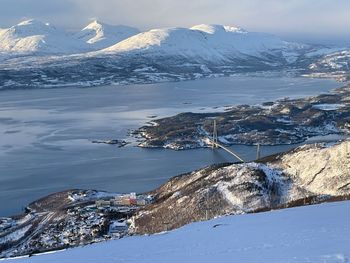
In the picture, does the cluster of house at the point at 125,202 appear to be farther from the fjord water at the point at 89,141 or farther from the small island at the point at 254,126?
the small island at the point at 254,126

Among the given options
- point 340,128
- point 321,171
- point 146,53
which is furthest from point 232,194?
point 146,53

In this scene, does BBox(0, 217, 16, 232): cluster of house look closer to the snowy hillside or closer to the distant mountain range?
the snowy hillside

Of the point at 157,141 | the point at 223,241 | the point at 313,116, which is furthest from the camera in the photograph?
the point at 313,116

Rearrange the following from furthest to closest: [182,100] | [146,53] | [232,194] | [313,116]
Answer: [146,53], [182,100], [313,116], [232,194]

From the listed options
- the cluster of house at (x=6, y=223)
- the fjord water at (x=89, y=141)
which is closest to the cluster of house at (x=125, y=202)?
the cluster of house at (x=6, y=223)

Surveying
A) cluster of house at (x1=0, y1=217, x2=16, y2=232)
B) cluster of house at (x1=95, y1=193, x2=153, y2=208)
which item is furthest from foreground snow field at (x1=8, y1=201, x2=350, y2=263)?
cluster of house at (x1=0, y1=217, x2=16, y2=232)

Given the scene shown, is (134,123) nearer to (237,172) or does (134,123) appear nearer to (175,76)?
(237,172)

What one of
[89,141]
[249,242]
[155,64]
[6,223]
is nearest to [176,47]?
[155,64]
